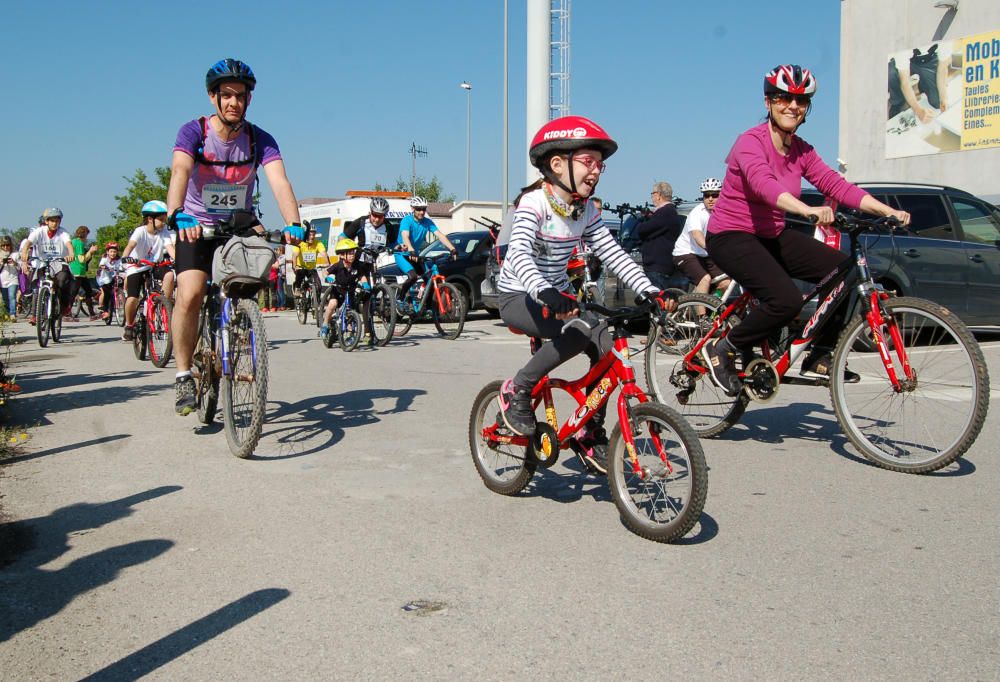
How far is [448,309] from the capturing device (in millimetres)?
14484

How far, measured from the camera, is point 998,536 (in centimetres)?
419

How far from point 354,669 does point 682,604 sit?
1.17 metres

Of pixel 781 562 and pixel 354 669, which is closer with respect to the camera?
pixel 354 669

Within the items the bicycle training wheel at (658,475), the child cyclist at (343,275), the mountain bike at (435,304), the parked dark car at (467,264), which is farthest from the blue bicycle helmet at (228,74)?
the parked dark car at (467,264)

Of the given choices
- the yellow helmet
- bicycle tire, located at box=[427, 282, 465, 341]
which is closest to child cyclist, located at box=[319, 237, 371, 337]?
the yellow helmet

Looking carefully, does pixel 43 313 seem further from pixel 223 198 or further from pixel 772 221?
pixel 772 221

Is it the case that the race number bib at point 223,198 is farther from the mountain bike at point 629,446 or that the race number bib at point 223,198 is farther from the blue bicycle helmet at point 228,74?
the mountain bike at point 629,446

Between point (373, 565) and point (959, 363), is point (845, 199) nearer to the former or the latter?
point (959, 363)

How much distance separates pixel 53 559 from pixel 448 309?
10.6 m

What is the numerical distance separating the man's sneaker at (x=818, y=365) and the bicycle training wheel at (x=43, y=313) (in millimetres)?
11929

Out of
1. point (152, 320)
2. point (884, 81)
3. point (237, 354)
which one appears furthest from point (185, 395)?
point (884, 81)

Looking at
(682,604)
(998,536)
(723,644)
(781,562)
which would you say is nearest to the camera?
(723,644)

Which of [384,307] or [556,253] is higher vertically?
[556,253]

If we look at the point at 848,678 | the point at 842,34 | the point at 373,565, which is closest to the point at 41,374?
the point at 373,565
